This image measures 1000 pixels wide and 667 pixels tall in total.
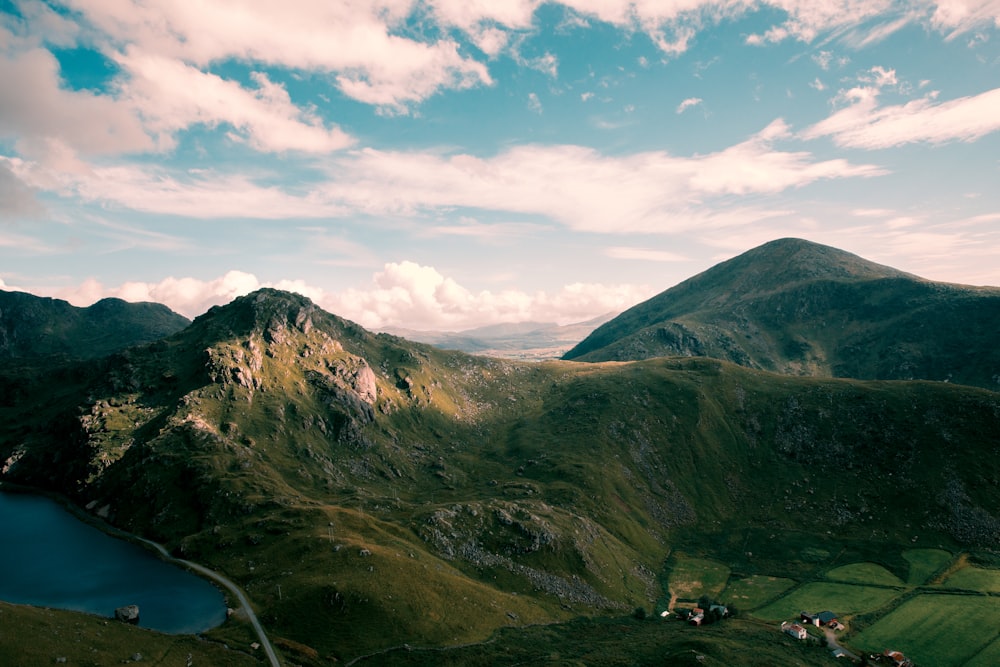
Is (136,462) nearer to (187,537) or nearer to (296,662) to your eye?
(187,537)

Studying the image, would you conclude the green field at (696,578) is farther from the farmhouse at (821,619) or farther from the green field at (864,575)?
the green field at (864,575)

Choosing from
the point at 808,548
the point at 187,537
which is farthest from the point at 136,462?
the point at 808,548

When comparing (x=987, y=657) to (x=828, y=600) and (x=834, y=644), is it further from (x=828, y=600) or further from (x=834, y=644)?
(x=828, y=600)

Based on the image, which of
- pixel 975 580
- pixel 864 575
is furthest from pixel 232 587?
pixel 975 580

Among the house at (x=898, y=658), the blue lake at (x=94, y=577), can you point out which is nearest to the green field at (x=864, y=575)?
the house at (x=898, y=658)

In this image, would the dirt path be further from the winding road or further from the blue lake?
the blue lake

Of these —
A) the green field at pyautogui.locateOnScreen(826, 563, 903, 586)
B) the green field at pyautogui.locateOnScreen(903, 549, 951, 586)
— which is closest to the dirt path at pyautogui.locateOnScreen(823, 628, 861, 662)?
the green field at pyautogui.locateOnScreen(826, 563, 903, 586)
